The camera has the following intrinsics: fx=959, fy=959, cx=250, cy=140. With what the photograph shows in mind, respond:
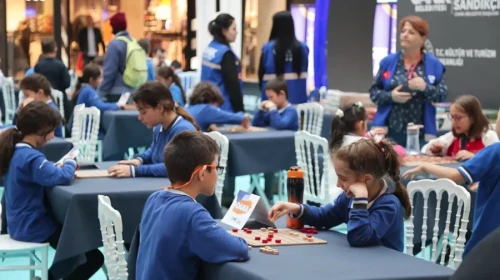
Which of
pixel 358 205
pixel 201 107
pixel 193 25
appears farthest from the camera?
pixel 193 25

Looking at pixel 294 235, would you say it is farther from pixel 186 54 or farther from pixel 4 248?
pixel 186 54

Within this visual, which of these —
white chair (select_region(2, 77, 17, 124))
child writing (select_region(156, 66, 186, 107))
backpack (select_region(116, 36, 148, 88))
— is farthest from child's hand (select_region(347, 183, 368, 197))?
white chair (select_region(2, 77, 17, 124))

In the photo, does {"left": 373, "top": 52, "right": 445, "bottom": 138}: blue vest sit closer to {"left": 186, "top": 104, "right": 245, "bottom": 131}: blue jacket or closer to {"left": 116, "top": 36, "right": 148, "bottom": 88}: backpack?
{"left": 186, "top": 104, "right": 245, "bottom": 131}: blue jacket

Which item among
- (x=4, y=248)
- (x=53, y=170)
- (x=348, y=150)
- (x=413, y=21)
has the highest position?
(x=413, y=21)

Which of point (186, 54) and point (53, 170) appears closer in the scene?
point (53, 170)

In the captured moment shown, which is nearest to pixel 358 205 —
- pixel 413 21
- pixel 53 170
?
pixel 53 170

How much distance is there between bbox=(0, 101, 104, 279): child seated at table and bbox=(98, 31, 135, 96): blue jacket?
16.4 feet

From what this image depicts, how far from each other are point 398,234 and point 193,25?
13.0 m

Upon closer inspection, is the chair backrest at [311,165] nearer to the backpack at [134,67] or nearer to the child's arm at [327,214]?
the child's arm at [327,214]

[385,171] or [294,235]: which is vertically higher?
[385,171]

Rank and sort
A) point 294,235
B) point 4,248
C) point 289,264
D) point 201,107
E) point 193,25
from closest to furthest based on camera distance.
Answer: point 289,264 < point 294,235 < point 4,248 < point 201,107 < point 193,25

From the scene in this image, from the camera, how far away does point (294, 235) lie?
10.7 feet

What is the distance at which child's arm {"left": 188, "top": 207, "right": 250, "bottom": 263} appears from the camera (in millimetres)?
2850

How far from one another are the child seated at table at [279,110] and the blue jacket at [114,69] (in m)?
2.43
